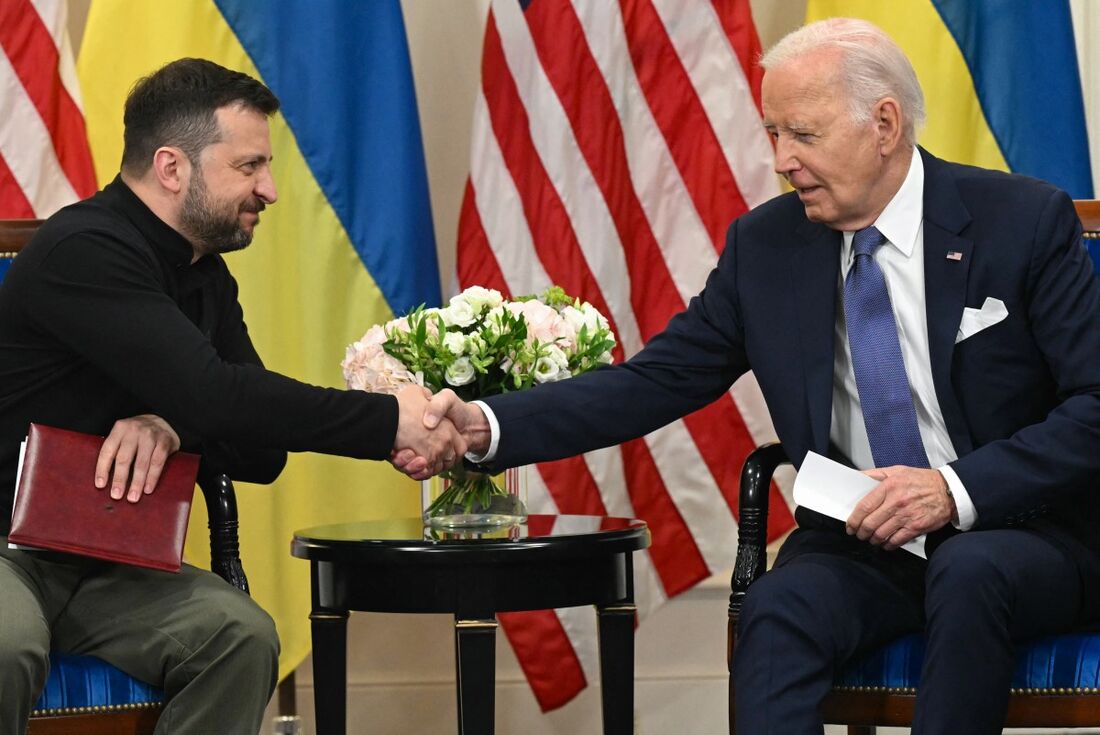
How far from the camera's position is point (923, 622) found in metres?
2.22

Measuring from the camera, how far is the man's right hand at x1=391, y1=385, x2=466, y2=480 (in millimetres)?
2473

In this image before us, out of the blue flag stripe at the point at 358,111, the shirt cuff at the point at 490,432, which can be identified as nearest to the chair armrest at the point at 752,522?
the shirt cuff at the point at 490,432

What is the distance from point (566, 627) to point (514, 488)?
3.37ft

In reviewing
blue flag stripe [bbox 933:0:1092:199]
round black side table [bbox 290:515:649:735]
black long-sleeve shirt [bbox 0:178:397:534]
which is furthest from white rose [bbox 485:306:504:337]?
blue flag stripe [bbox 933:0:1092:199]

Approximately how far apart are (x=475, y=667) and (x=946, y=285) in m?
1.02

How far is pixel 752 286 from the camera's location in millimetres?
2535

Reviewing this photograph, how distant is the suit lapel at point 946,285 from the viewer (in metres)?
2.33

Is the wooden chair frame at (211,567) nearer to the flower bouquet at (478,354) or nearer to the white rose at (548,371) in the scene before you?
the flower bouquet at (478,354)

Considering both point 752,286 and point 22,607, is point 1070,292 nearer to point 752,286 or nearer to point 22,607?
point 752,286

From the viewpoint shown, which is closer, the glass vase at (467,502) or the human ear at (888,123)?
the human ear at (888,123)

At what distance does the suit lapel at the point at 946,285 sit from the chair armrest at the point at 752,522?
0.32 m

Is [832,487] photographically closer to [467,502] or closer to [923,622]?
[923,622]

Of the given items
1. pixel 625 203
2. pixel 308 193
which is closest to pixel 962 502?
pixel 625 203

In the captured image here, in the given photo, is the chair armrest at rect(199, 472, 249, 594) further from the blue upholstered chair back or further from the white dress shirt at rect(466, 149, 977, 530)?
the white dress shirt at rect(466, 149, 977, 530)
